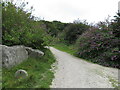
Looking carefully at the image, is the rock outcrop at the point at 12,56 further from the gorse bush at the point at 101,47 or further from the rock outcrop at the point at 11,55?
the gorse bush at the point at 101,47

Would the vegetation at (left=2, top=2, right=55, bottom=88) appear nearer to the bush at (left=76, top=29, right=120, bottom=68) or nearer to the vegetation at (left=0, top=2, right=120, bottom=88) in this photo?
the vegetation at (left=0, top=2, right=120, bottom=88)

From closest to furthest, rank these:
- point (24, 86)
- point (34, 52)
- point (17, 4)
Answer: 1. point (24, 86)
2. point (34, 52)
3. point (17, 4)

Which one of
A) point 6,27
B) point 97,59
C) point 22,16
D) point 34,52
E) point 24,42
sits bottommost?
point 97,59

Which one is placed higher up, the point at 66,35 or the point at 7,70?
the point at 66,35

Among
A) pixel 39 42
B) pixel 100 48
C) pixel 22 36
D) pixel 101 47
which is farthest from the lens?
pixel 100 48

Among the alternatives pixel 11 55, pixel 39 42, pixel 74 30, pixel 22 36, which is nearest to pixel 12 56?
pixel 11 55

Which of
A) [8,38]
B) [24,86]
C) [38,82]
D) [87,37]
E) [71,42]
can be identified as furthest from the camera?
[71,42]

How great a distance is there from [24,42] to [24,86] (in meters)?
3.57

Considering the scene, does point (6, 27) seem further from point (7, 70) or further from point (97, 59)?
point (97, 59)

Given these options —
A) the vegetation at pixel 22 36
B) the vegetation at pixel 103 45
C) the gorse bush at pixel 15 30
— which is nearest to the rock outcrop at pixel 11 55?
the vegetation at pixel 22 36

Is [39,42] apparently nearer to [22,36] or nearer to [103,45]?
[22,36]

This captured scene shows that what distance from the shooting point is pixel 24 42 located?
648cm

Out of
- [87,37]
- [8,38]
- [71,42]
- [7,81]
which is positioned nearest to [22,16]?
[8,38]

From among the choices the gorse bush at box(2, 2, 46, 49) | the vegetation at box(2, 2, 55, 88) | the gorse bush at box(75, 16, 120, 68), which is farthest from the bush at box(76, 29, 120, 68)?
the gorse bush at box(2, 2, 46, 49)
